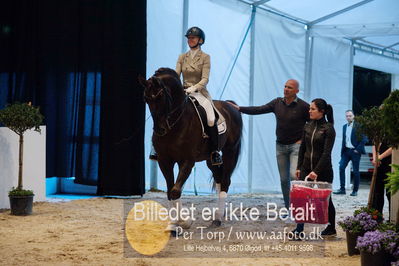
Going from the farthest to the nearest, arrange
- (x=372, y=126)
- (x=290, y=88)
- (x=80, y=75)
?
(x=80, y=75) → (x=290, y=88) → (x=372, y=126)

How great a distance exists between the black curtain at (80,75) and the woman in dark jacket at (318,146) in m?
3.66

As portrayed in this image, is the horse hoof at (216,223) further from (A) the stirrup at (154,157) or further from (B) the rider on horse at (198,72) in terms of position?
(A) the stirrup at (154,157)

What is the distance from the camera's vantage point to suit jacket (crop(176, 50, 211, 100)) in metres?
5.84

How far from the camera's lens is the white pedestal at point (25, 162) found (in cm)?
725

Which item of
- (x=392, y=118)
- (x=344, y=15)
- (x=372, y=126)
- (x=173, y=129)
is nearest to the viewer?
(x=392, y=118)

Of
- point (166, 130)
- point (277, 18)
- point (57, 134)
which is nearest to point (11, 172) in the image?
point (57, 134)

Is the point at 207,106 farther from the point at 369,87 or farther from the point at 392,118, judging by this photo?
the point at 369,87

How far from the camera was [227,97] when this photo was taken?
9.30 m

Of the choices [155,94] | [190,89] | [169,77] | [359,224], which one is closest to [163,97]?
[155,94]

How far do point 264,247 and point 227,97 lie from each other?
4.70m

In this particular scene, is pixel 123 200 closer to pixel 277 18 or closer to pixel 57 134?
pixel 57 134

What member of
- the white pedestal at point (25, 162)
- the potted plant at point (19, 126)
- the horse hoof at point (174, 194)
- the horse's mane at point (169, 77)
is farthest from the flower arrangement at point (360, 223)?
the white pedestal at point (25, 162)

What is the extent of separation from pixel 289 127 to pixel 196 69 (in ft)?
4.28

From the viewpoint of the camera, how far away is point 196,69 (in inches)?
231
